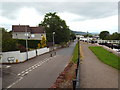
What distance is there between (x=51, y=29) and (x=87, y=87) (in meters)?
64.9

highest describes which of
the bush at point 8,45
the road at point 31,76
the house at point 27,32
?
the house at point 27,32

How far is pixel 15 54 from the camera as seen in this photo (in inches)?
1137

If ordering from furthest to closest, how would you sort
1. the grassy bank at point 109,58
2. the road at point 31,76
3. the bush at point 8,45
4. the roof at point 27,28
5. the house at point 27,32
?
the roof at point 27,28 < the house at point 27,32 < the bush at point 8,45 < the grassy bank at point 109,58 < the road at point 31,76

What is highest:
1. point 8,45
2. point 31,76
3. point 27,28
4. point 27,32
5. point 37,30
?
point 27,28

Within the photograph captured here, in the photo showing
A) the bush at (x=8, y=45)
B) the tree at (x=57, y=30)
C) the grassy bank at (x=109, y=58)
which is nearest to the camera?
the grassy bank at (x=109, y=58)

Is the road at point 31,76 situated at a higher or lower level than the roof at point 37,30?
lower

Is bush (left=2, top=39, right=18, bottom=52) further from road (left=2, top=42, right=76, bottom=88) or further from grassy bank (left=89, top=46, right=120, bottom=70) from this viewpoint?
grassy bank (left=89, top=46, right=120, bottom=70)

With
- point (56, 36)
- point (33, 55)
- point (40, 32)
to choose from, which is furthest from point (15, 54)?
point (40, 32)

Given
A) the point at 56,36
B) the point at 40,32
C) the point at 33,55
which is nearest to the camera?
the point at 33,55

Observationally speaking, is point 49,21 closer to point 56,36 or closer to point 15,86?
point 56,36

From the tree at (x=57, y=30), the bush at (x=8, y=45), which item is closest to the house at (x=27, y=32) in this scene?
the tree at (x=57, y=30)

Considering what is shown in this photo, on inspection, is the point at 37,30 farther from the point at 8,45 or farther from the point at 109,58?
the point at 8,45

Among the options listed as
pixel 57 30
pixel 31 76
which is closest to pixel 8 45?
pixel 31 76

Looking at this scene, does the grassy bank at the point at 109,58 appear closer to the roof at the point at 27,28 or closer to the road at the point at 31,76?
the road at the point at 31,76
